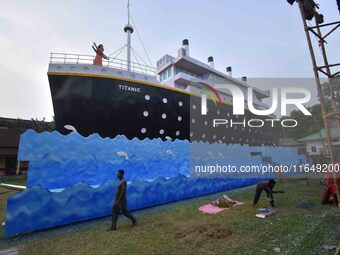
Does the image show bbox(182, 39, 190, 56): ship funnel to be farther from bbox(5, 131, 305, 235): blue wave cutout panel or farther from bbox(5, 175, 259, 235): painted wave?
bbox(5, 175, 259, 235): painted wave

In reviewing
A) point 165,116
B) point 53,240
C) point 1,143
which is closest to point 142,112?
point 165,116

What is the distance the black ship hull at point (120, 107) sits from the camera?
10.4 meters

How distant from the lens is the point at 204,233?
550 cm

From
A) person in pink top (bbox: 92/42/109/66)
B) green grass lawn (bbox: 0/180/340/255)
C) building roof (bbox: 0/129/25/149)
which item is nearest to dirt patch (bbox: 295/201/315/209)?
green grass lawn (bbox: 0/180/340/255)

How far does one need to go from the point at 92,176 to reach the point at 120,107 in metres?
3.95

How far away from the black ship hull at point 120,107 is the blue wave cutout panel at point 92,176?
1.71 m

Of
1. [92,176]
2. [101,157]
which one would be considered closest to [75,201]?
[92,176]

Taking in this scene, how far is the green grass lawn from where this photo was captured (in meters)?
4.76

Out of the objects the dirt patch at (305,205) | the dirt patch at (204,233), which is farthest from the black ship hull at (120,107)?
the dirt patch at (305,205)

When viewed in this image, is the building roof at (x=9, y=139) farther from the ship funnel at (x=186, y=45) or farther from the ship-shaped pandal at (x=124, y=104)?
the ship funnel at (x=186, y=45)

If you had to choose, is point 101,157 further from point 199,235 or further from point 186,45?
point 186,45

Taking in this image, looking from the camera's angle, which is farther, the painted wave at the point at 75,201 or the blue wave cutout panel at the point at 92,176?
the blue wave cutout panel at the point at 92,176

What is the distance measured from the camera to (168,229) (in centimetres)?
606

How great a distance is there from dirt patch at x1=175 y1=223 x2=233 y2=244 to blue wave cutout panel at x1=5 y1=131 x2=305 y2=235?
10.6 feet
